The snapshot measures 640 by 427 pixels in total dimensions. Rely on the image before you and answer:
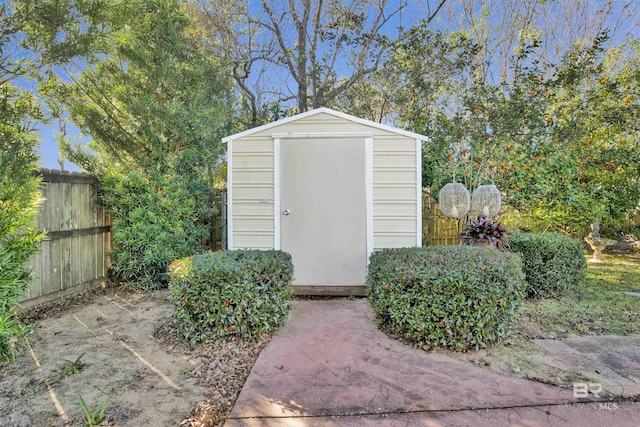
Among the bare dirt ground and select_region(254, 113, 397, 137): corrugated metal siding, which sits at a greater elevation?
select_region(254, 113, 397, 137): corrugated metal siding

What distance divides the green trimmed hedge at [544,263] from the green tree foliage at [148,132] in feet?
14.1

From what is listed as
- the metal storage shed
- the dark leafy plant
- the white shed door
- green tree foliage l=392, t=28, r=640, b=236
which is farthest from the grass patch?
the dark leafy plant

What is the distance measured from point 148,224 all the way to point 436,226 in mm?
4270

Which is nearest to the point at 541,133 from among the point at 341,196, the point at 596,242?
the point at 596,242

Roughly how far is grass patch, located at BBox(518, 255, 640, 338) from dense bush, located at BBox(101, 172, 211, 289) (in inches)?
166

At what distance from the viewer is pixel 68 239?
4488 millimetres

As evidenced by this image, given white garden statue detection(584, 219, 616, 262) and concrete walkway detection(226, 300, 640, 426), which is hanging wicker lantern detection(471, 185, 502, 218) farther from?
white garden statue detection(584, 219, 616, 262)

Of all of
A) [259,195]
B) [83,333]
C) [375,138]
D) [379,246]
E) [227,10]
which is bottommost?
[83,333]

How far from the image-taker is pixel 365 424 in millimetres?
1881

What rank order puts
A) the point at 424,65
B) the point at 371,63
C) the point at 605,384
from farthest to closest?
1. the point at 371,63
2. the point at 424,65
3. the point at 605,384

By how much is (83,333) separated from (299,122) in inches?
127

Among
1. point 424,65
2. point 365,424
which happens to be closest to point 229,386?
point 365,424

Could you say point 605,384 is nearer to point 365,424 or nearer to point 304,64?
point 365,424

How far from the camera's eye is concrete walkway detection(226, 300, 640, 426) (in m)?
1.93
